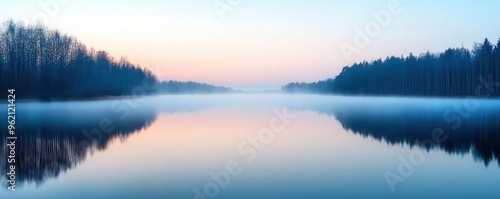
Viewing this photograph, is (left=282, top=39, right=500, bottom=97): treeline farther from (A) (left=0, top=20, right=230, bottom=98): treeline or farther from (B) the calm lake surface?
(A) (left=0, top=20, right=230, bottom=98): treeline

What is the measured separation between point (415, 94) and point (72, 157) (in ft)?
299

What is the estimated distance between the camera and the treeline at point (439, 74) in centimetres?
6756

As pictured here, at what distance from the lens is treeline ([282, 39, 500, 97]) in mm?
67562

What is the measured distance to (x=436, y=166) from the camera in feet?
36.1

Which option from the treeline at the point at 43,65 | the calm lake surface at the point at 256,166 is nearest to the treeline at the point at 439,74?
the calm lake surface at the point at 256,166

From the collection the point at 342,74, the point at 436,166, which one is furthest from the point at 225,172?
the point at 342,74

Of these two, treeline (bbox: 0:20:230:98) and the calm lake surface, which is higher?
treeline (bbox: 0:20:230:98)

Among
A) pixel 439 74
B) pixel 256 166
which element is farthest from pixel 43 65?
pixel 439 74

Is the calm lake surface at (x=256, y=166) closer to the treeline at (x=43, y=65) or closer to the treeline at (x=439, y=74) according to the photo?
the treeline at (x=43, y=65)

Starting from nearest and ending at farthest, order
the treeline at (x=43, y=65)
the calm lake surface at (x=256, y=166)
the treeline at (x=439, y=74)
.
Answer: the calm lake surface at (x=256, y=166) → the treeline at (x=43, y=65) → the treeline at (x=439, y=74)

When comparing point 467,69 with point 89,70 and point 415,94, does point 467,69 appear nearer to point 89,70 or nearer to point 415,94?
point 415,94

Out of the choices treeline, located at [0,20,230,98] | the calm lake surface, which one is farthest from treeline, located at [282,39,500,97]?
treeline, located at [0,20,230,98]

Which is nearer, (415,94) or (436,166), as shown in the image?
(436,166)

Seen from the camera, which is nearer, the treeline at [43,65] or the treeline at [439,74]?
the treeline at [43,65]
